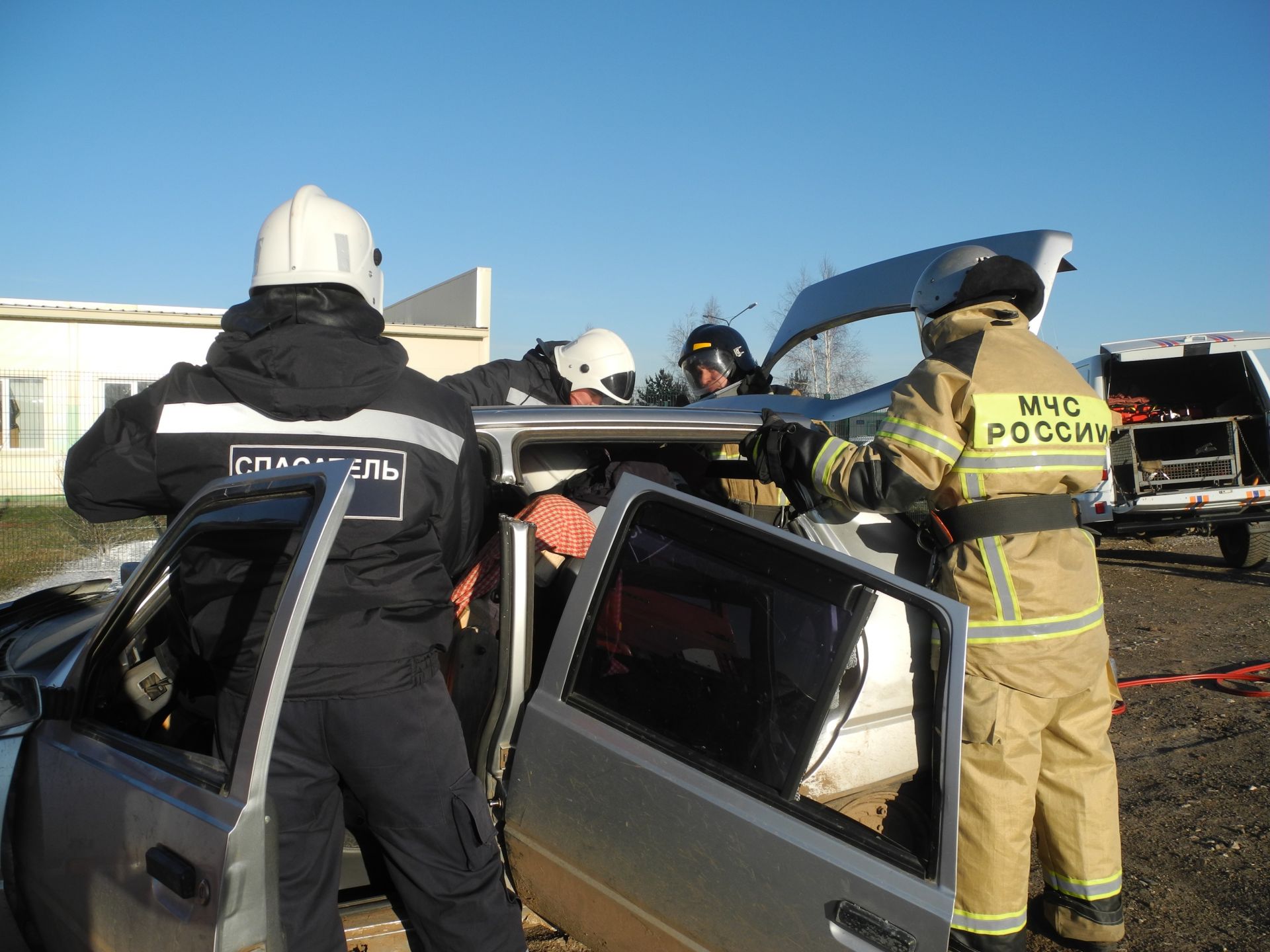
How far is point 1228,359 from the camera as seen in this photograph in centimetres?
1025

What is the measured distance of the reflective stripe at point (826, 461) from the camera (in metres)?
2.49

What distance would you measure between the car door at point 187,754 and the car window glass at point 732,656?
2.35 feet

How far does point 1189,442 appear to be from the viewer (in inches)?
415

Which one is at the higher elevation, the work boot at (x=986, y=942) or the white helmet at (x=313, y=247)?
the white helmet at (x=313, y=247)

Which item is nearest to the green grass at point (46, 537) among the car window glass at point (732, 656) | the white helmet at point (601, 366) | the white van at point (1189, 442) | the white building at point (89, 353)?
the white building at point (89, 353)

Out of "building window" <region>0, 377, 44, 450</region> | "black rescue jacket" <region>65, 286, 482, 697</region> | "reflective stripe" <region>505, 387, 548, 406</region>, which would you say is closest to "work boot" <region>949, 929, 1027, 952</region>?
"black rescue jacket" <region>65, 286, 482, 697</region>

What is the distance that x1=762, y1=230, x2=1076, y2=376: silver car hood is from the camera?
4.17m

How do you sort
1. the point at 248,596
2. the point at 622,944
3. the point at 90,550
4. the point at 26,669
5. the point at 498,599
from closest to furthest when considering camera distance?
the point at 248,596
the point at 622,944
the point at 26,669
the point at 498,599
the point at 90,550

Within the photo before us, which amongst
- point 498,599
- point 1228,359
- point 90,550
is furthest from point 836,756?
point 1228,359

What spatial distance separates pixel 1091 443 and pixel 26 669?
118 inches

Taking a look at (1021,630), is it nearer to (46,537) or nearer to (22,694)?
(22,694)

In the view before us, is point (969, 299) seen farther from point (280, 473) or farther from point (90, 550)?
point (90, 550)

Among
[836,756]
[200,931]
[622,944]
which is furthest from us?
[836,756]

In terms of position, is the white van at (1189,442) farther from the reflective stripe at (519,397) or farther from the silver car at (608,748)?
the silver car at (608,748)
